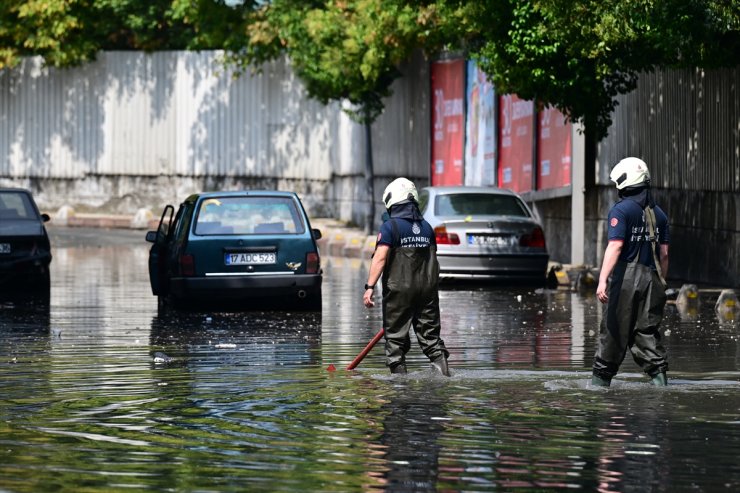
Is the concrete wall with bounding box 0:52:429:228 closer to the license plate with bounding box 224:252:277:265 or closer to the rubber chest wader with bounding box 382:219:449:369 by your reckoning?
the license plate with bounding box 224:252:277:265

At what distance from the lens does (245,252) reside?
20.1 metres

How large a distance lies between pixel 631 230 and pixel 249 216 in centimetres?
882

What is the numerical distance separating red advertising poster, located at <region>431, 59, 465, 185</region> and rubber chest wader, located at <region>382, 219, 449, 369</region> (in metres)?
22.0

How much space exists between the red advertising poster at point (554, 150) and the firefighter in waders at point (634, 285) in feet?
53.9

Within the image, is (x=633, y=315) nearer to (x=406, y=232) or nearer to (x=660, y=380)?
(x=660, y=380)

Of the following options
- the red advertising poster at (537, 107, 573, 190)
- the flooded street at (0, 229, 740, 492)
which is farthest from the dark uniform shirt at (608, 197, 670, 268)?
the red advertising poster at (537, 107, 573, 190)

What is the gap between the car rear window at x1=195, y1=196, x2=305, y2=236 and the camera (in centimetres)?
2034

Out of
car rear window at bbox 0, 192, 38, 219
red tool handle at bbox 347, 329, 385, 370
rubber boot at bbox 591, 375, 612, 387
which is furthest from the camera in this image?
car rear window at bbox 0, 192, 38, 219

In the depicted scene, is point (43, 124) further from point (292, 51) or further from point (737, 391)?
point (737, 391)

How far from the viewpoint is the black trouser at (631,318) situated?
12.2 m

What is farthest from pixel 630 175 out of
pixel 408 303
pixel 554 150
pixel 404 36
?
pixel 404 36

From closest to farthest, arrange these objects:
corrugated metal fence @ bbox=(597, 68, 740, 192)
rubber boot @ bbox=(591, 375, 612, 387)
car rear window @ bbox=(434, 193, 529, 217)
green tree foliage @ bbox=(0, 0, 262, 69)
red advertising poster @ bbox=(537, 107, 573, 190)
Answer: rubber boot @ bbox=(591, 375, 612, 387) < corrugated metal fence @ bbox=(597, 68, 740, 192) < car rear window @ bbox=(434, 193, 529, 217) < red advertising poster @ bbox=(537, 107, 573, 190) < green tree foliage @ bbox=(0, 0, 262, 69)

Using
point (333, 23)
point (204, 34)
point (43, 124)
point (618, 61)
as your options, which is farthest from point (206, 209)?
point (43, 124)

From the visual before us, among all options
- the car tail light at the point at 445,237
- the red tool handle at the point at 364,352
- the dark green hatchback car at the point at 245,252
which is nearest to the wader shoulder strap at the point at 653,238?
the red tool handle at the point at 364,352
